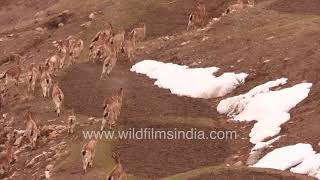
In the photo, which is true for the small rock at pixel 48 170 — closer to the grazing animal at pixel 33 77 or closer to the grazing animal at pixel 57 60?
the grazing animal at pixel 33 77

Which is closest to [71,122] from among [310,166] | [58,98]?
[58,98]

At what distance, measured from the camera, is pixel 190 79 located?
134 ft

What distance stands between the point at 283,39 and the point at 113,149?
13933 millimetres

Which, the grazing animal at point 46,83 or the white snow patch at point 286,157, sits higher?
the white snow patch at point 286,157

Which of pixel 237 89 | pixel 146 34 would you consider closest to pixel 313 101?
pixel 237 89

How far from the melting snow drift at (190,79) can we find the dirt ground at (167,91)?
586mm

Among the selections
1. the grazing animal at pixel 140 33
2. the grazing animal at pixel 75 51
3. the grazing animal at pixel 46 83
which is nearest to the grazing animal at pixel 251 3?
the grazing animal at pixel 140 33

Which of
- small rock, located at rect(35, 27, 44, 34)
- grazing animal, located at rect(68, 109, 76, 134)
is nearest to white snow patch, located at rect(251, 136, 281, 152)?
grazing animal, located at rect(68, 109, 76, 134)

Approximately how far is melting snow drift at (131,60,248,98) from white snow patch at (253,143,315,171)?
9645 millimetres

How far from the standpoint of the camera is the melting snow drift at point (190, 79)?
126 ft

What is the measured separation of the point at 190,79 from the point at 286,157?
13459 mm

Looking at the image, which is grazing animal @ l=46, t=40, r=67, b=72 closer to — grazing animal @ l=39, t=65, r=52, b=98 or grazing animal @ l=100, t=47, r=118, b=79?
grazing animal @ l=39, t=65, r=52, b=98

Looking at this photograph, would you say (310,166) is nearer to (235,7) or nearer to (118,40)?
(118,40)

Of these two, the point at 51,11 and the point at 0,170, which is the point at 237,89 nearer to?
the point at 0,170
